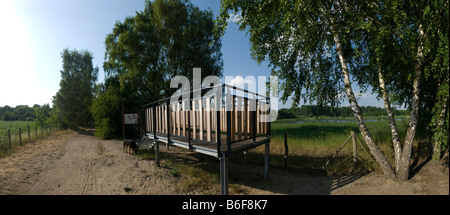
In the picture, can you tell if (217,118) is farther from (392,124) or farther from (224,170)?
(392,124)

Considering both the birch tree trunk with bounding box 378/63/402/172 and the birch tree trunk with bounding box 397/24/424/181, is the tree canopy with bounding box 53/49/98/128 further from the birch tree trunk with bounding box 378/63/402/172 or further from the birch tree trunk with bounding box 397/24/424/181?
the birch tree trunk with bounding box 397/24/424/181

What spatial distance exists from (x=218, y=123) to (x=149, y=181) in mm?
3469

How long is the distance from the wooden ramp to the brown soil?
0.97 m

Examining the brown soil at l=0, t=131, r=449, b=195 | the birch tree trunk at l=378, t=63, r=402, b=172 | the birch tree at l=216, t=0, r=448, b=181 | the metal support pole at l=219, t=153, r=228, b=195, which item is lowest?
the brown soil at l=0, t=131, r=449, b=195

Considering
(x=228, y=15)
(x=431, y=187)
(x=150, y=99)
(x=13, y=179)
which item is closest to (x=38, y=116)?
(x=150, y=99)

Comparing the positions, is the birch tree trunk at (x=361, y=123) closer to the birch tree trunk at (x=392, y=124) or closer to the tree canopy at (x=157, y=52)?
the birch tree trunk at (x=392, y=124)

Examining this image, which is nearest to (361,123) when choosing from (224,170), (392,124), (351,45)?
(392,124)

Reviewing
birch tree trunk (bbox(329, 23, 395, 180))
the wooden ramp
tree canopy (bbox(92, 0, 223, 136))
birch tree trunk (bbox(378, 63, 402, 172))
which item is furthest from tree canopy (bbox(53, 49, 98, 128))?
birch tree trunk (bbox(378, 63, 402, 172))

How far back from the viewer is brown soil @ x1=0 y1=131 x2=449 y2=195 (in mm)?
5254

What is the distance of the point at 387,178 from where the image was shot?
19.4 ft

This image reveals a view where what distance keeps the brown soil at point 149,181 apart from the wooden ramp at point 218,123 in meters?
0.97

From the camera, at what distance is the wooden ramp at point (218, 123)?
481 cm

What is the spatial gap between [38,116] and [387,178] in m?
31.9

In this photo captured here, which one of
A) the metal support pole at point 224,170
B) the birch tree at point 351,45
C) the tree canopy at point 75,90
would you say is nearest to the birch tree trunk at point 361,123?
the birch tree at point 351,45
